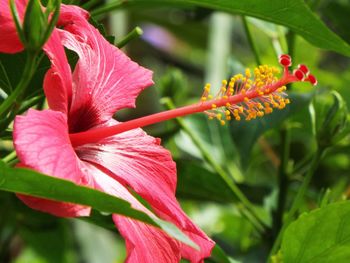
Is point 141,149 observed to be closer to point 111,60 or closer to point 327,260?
point 111,60

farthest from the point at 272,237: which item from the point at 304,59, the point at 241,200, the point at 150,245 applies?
the point at 304,59

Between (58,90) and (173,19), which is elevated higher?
(58,90)

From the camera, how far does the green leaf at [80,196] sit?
0.70m

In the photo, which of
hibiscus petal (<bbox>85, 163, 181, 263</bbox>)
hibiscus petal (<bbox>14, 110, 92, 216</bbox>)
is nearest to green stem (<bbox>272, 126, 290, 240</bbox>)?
hibiscus petal (<bbox>85, 163, 181, 263</bbox>)

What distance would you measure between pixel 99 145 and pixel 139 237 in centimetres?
17

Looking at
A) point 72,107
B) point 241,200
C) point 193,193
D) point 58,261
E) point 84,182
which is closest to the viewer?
point 84,182

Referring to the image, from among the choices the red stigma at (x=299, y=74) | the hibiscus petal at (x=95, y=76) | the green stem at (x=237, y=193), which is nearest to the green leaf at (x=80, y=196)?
the hibiscus petal at (x=95, y=76)

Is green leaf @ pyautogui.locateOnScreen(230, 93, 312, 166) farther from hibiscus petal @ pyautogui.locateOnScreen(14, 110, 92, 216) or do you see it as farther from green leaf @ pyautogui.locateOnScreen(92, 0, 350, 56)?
hibiscus petal @ pyautogui.locateOnScreen(14, 110, 92, 216)

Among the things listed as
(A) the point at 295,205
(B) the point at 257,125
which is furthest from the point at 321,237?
(B) the point at 257,125

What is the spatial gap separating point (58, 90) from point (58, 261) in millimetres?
962

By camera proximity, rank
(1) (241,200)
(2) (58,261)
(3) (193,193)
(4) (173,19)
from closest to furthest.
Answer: (1) (241,200)
(3) (193,193)
(2) (58,261)
(4) (173,19)

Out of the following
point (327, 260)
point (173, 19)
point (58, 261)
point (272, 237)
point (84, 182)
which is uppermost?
point (84, 182)

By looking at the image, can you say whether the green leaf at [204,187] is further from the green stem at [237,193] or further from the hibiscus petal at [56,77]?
the hibiscus petal at [56,77]

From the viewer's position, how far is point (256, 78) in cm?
101
